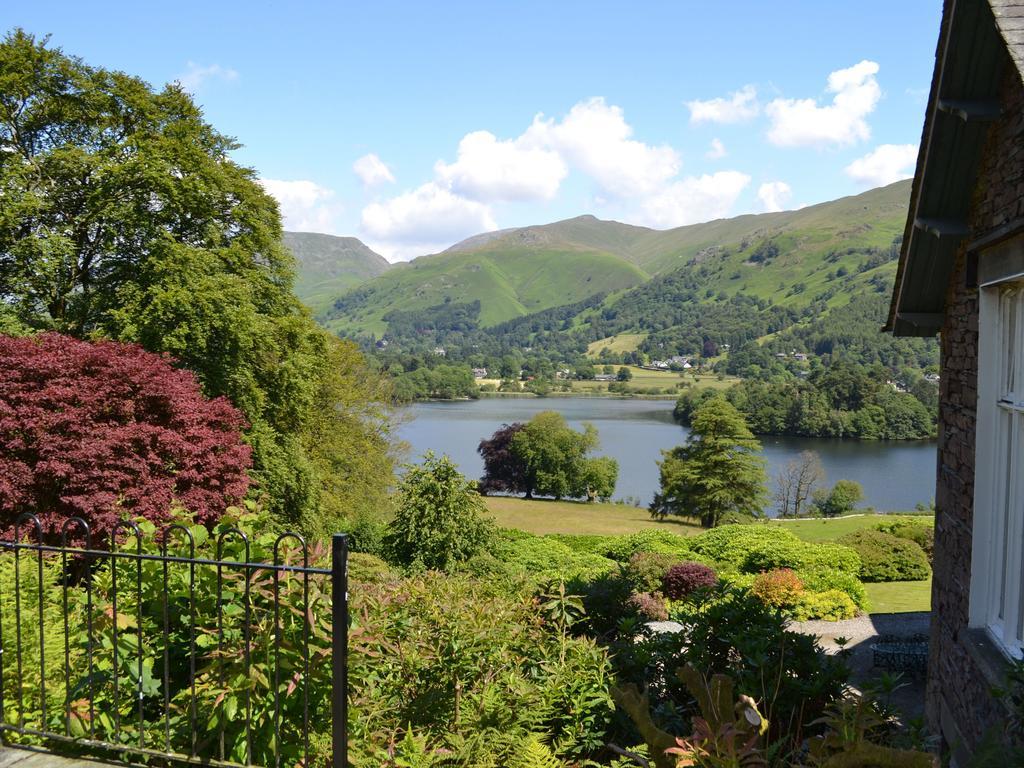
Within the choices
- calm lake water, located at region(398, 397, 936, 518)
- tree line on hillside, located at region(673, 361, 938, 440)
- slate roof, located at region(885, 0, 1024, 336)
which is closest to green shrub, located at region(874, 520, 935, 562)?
slate roof, located at region(885, 0, 1024, 336)

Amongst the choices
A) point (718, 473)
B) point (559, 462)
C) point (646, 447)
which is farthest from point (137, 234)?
point (646, 447)

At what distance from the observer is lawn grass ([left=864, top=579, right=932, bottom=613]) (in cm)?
1736

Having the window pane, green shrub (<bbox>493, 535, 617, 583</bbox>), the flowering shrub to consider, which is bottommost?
green shrub (<bbox>493, 535, 617, 583</bbox>)

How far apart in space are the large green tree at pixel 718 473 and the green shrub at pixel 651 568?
20730mm

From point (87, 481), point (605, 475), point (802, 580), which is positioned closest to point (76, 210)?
point (87, 481)

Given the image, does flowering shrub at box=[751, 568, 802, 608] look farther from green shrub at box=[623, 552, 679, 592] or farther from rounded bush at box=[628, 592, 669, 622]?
green shrub at box=[623, 552, 679, 592]

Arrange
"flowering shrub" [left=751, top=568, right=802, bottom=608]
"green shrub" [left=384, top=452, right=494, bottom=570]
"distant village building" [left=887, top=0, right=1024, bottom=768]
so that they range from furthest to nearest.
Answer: "flowering shrub" [left=751, top=568, right=802, bottom=608], "green shrub" [left=384, top=452, right=494, bottom=570], "distant village building" [left=887, top=0, right=1024, bottom=768]

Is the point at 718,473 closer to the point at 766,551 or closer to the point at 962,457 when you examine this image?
the point at 766,551

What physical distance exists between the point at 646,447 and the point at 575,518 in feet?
113

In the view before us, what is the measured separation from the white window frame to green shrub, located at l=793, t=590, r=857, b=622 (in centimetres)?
1198

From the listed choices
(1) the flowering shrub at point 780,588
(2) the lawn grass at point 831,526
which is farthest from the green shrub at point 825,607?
(2) the lawn grass at point 831,526

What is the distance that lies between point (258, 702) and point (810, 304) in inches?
7051

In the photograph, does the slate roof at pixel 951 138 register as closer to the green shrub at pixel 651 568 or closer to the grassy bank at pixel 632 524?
the green shrub at pixel 651 568

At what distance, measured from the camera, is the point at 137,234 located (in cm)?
1505
